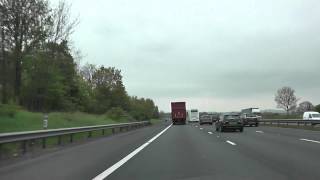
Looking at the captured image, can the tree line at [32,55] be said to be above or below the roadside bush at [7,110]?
above

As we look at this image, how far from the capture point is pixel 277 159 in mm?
15992

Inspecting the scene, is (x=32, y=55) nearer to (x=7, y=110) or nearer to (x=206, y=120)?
(x=7, y=110)

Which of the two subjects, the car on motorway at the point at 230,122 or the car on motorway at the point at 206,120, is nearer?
the car on motorway at the point at 230,122

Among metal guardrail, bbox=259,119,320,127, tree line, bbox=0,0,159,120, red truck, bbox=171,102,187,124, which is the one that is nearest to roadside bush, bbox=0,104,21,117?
tree line, bbox=0,0,159,120

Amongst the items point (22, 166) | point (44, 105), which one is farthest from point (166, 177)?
point (44, 105)

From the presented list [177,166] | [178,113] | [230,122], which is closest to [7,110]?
[230,122]

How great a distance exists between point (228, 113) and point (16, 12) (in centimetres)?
2187

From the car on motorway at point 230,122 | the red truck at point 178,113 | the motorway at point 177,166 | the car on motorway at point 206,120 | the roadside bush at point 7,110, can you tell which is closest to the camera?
the motorway at point 177,166

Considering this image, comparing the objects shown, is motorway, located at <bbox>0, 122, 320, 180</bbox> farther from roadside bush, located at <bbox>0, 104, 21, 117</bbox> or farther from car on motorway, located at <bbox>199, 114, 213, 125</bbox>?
car on motorway, located at <bbox>199, 114, 213, 125</bbox>

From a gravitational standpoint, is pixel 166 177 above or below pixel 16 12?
below

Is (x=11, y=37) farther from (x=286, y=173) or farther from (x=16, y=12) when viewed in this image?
(x=286, y=173)

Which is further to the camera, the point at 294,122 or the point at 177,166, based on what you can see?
the point at 294,122

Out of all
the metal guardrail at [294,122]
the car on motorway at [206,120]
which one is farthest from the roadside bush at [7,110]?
the car on motorway at [206,120]

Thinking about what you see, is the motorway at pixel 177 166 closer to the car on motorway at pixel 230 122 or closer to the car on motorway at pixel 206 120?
the car on motorway at pixel 230 122
